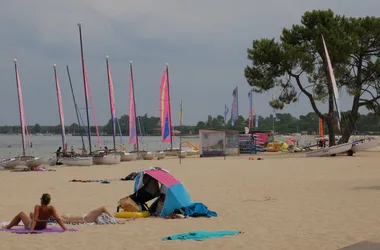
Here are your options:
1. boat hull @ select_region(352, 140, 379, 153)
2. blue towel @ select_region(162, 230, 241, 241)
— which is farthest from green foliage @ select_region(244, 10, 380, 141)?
blue towel @ select_region(162, 230, 241, 241)

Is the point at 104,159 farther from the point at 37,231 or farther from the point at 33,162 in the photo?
the point at 37,231

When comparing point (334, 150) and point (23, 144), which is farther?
point (334, 150)

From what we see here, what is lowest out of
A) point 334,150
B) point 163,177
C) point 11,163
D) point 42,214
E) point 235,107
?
point 334,150

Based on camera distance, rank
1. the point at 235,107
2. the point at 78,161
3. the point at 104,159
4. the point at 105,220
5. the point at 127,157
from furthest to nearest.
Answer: the point at 235,107
the point at 127,157
the point at 104,159
the point at 78,161
the point at 105,220

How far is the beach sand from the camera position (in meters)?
8.58

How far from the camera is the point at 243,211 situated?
12.3 metres

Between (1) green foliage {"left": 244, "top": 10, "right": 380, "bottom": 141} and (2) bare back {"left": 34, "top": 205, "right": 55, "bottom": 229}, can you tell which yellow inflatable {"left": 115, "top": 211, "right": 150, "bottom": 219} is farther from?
(1) green foliage {"left": 244, "top": 10, "right": 380, "bottom": 141}

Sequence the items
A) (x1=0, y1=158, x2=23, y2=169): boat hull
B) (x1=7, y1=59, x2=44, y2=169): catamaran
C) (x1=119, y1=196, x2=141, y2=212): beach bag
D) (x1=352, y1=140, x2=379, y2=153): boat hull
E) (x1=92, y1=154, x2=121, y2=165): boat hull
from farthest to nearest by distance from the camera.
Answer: (x1=352, y1=140, x2=379, y2=153): boat hull → (x1=92, y1=154, x2=121, y2=165): boat hull → (x1=0, y1=158, x2=23, y2=169): boat hull → (x1=7, y1=59, x2=44, y2=169): catamaran → (x1=119, y1=196, x2=141, y2=212): beach bag

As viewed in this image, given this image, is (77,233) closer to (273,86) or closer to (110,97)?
(110,97)

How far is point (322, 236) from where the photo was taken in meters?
8.99

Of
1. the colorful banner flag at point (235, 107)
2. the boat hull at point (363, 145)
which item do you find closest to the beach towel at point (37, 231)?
the boat hull at point (363, 145)

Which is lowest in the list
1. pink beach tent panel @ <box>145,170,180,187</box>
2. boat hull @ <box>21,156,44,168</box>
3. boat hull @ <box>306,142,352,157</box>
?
boat hull @ <box>306,142,352,157</box>

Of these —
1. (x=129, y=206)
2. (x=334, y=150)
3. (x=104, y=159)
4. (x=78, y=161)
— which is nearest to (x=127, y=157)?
(x=104, y=159)

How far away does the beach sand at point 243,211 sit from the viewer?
8578mm
